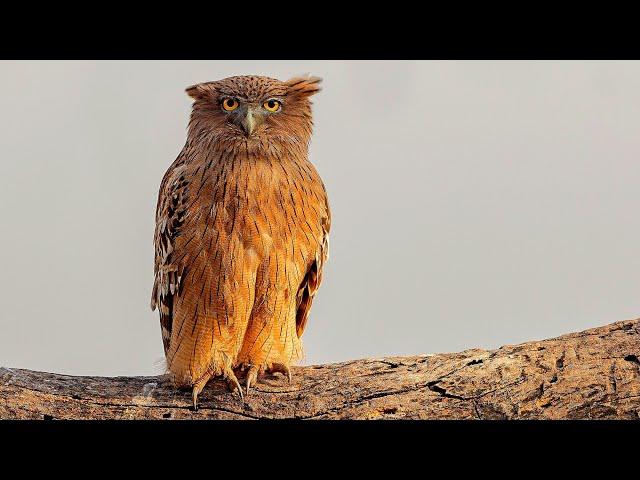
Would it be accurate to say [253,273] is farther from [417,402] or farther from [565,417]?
[565,417]

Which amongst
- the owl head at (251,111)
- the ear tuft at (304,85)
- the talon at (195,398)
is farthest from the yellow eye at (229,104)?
the talon at (195,398)

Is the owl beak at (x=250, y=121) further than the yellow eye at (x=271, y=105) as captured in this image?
No

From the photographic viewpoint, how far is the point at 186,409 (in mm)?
4875

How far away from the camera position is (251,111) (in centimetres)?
510

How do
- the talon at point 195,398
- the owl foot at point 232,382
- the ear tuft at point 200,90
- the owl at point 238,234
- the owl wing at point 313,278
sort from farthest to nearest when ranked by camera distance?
the owl wing at point 313,278 → the ear tuft at point 200,90 → the owl at point 238,234 → the owl foot at point 232,382 → the talon at point 195,398

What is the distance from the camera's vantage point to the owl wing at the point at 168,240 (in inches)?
207

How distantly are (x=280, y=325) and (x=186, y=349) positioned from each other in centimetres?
63

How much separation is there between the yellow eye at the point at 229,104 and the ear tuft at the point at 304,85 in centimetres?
41

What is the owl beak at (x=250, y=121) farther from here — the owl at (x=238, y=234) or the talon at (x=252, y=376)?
the talon at (x=252, y=376)

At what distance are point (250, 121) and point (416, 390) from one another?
1.92 metres

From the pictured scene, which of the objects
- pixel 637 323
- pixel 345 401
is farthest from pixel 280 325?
pixel 637 323

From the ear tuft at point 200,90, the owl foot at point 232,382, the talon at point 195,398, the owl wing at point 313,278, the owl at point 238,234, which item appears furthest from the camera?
the owl wing at point 313,278

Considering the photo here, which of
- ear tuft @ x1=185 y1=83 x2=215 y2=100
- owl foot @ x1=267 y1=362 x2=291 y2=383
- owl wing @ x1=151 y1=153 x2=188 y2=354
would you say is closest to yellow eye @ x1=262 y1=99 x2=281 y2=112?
ear tuft @ x1=185 y1=83 x2=215 y2=100

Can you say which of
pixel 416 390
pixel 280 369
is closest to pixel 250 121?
pixel 280 369
